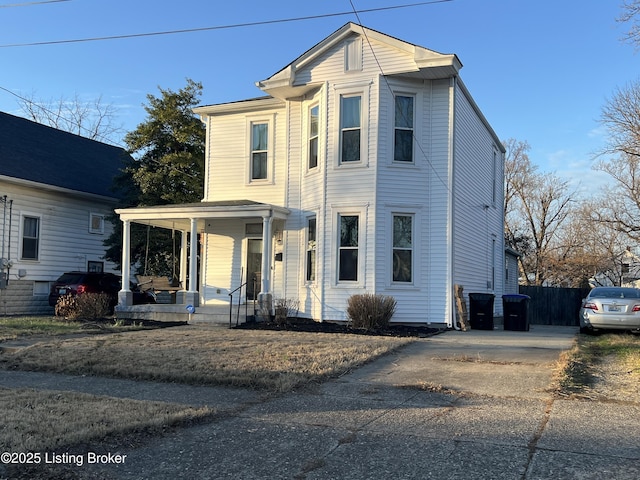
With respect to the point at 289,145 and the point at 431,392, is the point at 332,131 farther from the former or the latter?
the point at 431,392

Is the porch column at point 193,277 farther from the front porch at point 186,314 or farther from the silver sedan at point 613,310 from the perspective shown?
the silver sedan at point 613,310

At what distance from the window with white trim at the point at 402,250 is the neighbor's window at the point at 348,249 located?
1024mm

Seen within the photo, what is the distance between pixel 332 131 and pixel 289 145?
202 centimetres

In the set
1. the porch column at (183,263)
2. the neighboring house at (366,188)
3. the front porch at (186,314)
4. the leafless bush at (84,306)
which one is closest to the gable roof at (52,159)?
the porch column at (183,263)

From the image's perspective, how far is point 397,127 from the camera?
15.2m

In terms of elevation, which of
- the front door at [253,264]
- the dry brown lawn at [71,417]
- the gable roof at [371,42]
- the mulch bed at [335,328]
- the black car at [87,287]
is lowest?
the dry brown lawn at [71,417]

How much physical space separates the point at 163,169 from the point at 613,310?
1596 cm

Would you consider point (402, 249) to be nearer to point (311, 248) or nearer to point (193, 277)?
point (311, 248)

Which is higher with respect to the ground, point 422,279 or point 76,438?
point 422,279

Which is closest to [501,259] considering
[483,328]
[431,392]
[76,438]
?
[483,328]

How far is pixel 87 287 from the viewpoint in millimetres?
18703

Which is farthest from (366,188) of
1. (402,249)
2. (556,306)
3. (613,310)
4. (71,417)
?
(556,306)

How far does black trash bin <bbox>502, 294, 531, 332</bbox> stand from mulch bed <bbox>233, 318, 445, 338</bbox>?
3027mm

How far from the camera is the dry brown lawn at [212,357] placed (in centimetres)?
771
